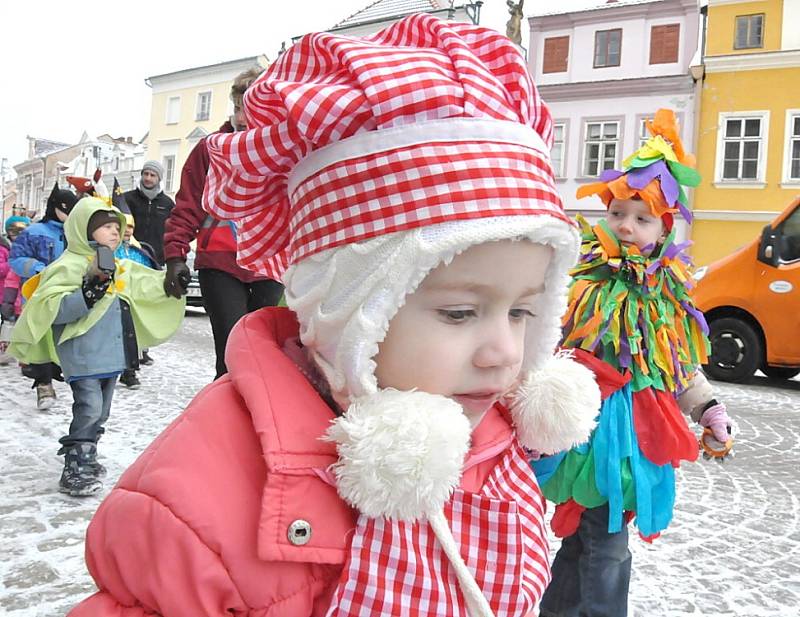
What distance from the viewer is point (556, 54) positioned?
19281mm

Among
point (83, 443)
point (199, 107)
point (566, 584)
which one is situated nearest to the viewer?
point (566, 584)

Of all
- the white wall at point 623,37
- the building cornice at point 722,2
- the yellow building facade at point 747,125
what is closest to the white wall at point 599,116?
the yellow building facade at point 747,125

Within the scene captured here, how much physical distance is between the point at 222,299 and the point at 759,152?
16787 millimetres

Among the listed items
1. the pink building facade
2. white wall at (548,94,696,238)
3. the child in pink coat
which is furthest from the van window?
the pink building facade

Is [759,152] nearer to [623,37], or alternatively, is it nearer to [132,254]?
[623,37]

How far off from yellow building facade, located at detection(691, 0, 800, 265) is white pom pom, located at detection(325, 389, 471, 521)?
17.1 meters

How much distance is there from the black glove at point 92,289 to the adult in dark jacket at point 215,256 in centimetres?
31

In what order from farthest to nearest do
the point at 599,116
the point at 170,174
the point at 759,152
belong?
1. the point at 170,174
2. the point at 599,116
3. the point at 759,152

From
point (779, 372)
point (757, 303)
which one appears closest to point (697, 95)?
point (779, 372)

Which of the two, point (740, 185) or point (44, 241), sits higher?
point (740, 185)

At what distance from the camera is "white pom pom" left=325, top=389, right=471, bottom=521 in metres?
0.96

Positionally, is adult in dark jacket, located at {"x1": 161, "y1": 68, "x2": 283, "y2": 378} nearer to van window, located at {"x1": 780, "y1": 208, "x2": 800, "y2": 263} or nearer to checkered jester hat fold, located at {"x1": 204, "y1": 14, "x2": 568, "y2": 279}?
checkered jester hat fold, located at {"x1": 204, "y1": 14, "x2": 568, "y2": 279}

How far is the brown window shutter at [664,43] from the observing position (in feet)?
58.7

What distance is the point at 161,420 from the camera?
4.38m
